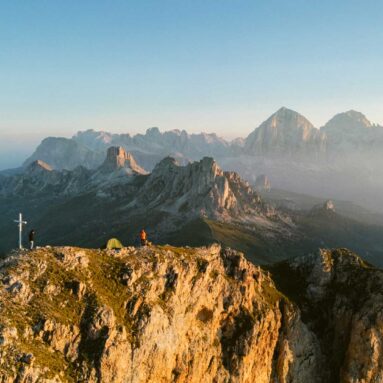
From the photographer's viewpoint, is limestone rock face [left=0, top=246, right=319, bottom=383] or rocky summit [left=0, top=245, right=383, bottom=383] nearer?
limestone rock face [left=0, top=246, right=319, bottom=383]

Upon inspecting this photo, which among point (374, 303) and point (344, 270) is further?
point (344, 270)

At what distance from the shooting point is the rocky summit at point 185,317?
5553cm

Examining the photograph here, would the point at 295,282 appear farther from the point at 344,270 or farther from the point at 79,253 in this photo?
the point at 79,253

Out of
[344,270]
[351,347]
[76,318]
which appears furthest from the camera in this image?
[344,270]

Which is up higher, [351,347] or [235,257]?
→ [235,257]

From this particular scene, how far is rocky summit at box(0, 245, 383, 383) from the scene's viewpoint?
55.5 meters

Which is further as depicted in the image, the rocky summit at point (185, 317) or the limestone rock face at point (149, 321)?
the rocky summit at point (185, 317)

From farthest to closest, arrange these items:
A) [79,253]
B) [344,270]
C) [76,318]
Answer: [344,270] < [79,253] < [76,318]

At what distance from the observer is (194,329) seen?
240 ft

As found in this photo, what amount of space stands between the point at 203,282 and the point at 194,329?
831 centimetres

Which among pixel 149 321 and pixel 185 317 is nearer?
pixel 149 321

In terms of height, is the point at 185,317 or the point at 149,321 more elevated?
the point at 149,321

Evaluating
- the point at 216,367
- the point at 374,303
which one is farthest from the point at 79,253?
the point at 374,303

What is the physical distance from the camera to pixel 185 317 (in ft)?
237
